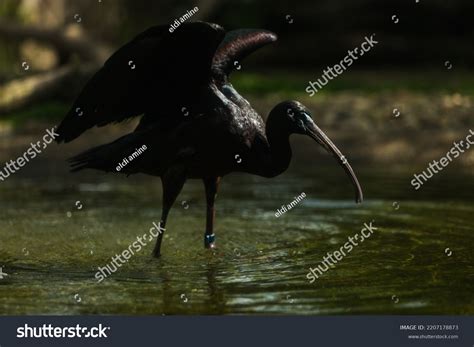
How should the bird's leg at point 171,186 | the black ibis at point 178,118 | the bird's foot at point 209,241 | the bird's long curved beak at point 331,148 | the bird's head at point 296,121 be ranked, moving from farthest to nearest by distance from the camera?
the bird's foot at point 209,241, the bird's leg at point 171,186, the bird's head at point 296,121, the bird's long curved beak at point 331,148, the black ibis at point 178,118

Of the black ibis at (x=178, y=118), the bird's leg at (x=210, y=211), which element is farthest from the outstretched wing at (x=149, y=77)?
the bird's leg at (x=210, y=211)

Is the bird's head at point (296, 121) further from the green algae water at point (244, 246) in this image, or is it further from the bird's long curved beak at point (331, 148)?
the green algae water at point (244, 246)

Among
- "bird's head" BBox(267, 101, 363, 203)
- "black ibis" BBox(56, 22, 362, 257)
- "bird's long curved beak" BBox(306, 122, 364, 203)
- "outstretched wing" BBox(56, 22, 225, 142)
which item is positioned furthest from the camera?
"bird's head" BBox(267, 101, 363, 203)

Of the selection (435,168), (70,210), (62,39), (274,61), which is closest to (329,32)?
(274,61)

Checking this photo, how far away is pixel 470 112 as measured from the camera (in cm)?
1772

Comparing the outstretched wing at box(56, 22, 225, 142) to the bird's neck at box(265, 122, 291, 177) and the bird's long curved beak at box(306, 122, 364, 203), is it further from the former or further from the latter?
the bird's long curved beak at box(306, 122, 364, 203)

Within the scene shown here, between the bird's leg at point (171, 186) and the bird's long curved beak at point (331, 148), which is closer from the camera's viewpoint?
the bird's long curved beak at point (331, 148)

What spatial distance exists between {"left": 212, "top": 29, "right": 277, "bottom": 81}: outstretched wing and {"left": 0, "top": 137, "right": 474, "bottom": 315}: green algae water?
158 centimetres

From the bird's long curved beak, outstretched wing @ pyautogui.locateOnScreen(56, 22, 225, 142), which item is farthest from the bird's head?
outstretched wing @ pyautogui.locateOnScreen(56, 22, 225, 142)

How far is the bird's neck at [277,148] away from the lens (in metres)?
9.67

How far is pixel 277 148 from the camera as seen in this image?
31.8 ft

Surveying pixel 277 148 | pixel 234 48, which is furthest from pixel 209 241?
pixel 234 48

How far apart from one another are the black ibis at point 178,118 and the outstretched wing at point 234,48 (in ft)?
0.06

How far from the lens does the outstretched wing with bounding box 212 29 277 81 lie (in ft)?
32.9
